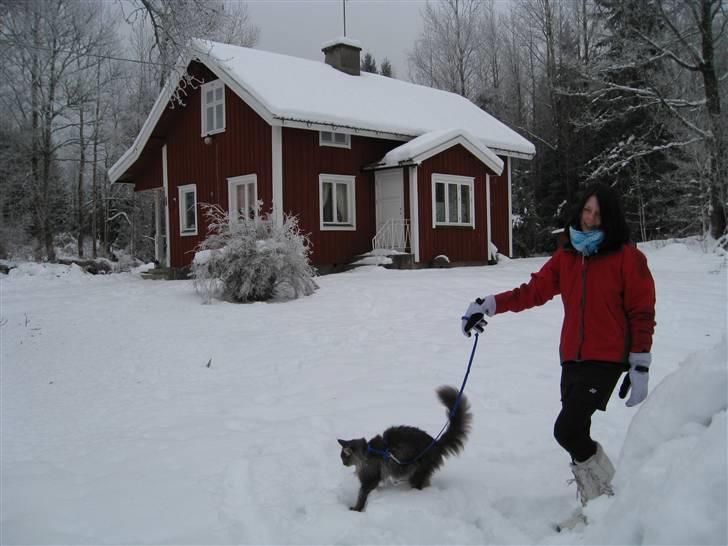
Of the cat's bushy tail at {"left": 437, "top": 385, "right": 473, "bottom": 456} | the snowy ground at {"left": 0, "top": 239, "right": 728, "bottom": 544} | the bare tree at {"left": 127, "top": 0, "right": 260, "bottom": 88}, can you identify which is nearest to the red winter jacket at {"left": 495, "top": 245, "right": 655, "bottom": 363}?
the snowy ground at {"left": 0, "top": 239, "right": 728, "bottom": 544}

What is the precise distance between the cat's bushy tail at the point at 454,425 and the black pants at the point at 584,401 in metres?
0.69

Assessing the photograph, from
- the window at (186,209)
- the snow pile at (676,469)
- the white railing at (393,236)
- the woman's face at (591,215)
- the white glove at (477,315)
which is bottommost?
the snow pile at (676,469)

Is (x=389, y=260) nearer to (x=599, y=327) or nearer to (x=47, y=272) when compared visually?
(x=47, y=272)

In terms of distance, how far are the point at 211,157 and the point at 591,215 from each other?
16.8m

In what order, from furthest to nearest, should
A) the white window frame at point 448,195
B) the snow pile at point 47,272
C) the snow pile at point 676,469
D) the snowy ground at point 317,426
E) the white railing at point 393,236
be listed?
the snow pile at point 47,272 < the white window frame at point 448,195 < the white railing at point 393,236 < the snowy ground at point 317,426 < the snow pile at point 676,469

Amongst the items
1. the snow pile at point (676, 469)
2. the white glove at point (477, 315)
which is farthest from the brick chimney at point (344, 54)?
the snow pile at point (676, 469)

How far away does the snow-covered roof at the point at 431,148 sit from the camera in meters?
17.7

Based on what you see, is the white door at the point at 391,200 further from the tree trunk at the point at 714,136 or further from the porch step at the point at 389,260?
the tree trunk at the point at 714,136

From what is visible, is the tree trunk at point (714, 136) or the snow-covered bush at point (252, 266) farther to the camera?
the tree trunk at point (714, 136)

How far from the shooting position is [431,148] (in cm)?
1794

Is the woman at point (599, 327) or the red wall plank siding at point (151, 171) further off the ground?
the red wall plank siding at point (151, 171)

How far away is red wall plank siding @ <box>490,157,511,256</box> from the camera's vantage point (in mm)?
22156

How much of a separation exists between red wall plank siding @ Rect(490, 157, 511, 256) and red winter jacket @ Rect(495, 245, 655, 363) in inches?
743

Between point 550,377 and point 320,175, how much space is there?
12.4 m
